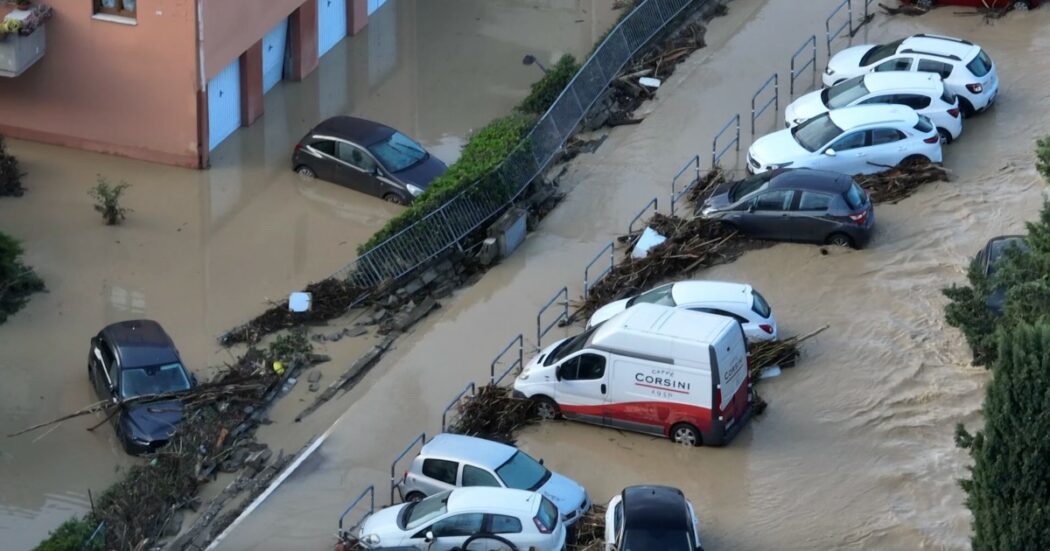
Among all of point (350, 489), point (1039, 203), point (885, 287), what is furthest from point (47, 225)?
point (1039, 203)

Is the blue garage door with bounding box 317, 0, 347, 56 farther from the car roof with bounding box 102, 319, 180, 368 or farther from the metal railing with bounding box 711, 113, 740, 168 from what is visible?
the car roof with bounding box 102, 319, 180, 368

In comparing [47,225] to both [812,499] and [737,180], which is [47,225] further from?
[812,499]

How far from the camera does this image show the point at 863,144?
1229 inches

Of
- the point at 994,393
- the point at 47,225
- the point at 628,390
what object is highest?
the point at 994,393

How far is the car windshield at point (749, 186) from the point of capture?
29.8m

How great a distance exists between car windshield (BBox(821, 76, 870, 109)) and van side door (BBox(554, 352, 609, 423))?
10.5 m

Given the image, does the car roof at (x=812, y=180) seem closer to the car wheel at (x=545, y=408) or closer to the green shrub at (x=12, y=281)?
the car wheel at (x=545, y=408)

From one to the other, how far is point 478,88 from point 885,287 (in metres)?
12.3

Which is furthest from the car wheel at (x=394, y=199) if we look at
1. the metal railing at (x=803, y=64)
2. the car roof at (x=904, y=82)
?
the car roof at (x=904, y=82)

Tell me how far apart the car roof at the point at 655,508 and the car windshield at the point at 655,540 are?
6cm

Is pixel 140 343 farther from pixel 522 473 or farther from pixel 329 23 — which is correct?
pixel 329 23

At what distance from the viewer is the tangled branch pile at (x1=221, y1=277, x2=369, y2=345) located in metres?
28.5

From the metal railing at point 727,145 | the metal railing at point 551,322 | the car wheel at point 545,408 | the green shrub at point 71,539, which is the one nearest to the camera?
the green shrub at point 71,539

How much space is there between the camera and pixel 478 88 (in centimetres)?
3766
